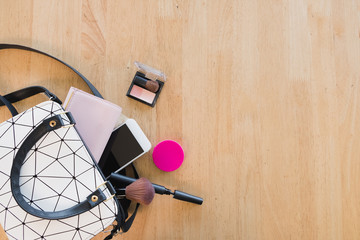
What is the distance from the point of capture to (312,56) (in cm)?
75

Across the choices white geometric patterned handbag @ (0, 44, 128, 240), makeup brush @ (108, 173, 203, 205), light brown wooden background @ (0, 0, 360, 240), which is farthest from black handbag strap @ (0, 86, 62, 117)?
makeup brush @ (108, 173, 203, 205)

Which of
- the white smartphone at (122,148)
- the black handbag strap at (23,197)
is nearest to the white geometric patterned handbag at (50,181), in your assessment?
the black handbag strap at (23,197)

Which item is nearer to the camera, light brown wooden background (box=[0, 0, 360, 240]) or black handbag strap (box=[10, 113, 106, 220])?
black handbag strap (box=[10, 113, 106, 220])

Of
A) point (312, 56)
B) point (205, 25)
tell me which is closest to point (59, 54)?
point (205, 25)

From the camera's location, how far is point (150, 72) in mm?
701

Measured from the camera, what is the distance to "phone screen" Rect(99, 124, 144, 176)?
2.21 ft

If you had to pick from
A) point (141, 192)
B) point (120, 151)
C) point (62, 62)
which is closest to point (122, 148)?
point (120, 151)

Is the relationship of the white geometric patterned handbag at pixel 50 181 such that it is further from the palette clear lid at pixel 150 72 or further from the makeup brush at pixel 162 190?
the palette clear lid at pixel 150 72

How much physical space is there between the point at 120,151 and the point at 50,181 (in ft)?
0.57

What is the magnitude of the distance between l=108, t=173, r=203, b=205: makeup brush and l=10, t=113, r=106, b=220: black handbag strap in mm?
103

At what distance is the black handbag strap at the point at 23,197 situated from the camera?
0.50 metres

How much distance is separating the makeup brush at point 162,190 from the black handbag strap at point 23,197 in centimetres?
10

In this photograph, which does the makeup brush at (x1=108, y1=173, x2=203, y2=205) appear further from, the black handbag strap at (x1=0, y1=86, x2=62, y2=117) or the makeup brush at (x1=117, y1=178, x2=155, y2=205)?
the black handbag strap at (x1=0, y1=86, x2=62, y2=117)

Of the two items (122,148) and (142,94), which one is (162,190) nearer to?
(122,148)
